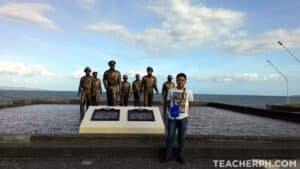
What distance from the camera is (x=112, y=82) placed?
1631 cm

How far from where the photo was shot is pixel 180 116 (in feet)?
31.2

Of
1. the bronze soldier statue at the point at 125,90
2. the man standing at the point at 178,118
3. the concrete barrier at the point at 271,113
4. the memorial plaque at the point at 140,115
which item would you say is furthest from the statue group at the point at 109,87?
the concrete barrier at the point at 271,113

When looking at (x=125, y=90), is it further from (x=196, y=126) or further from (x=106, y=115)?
(x=106, y=115)

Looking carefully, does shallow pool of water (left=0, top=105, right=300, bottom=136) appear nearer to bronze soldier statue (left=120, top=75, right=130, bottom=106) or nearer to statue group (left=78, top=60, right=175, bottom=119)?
statue group (left=78, top=60, right=175, bottom=119)

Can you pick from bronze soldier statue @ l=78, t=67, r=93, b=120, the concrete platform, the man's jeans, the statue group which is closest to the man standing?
the man's jeans

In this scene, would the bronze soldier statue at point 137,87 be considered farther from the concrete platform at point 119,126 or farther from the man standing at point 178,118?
the man standing at point 178,118

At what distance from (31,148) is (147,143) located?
105 inches

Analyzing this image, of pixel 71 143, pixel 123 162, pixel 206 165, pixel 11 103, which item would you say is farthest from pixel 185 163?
pixel 11 103

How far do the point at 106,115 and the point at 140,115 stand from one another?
967 millimetres

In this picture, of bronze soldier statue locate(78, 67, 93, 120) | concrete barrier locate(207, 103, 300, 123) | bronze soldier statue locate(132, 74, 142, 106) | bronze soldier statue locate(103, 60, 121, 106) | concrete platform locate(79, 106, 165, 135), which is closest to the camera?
concrete platform locate(79, 106, 165, 135)

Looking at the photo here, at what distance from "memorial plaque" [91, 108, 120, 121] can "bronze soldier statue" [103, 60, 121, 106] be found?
3.49 m

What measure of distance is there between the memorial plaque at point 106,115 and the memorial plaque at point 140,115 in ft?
1.22

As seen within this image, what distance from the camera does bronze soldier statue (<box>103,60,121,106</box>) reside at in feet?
53.3

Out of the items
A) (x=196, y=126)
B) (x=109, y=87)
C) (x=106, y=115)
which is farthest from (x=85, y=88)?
(x=196, y=126)
